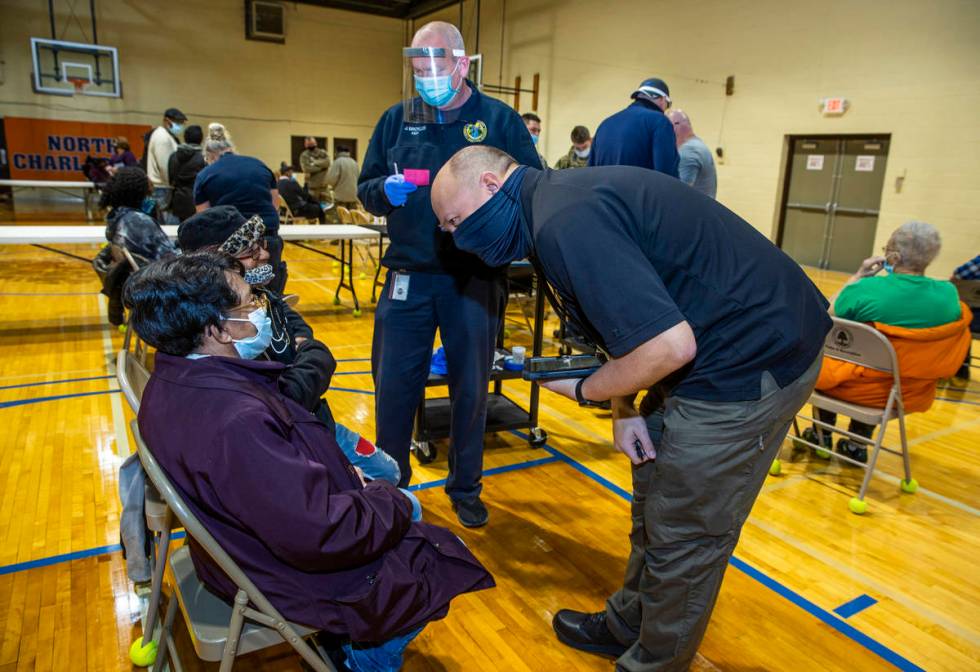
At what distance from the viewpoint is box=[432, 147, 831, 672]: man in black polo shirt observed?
121 centimetres

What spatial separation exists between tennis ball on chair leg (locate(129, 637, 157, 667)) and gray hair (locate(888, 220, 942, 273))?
126 inches

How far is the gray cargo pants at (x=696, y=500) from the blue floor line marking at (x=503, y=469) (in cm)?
145

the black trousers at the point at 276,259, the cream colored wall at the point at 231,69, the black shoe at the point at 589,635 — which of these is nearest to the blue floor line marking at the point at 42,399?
the black trousers at the point at 276,259

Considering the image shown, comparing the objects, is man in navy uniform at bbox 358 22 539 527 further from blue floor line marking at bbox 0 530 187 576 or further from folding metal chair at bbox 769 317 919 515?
folding metal chair at bbox 769 317 919 515

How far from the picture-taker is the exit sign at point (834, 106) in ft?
26.7

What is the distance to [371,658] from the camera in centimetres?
156

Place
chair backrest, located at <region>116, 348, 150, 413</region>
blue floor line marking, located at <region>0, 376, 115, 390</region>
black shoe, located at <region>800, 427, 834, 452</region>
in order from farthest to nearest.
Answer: blue floor line marking, located at <region>0, 376, 115, 390</region> → black shoe, located at <region>800, 427, 834, 452</region> → chair backrest, located at <region>116, 348, 150, 413</region>

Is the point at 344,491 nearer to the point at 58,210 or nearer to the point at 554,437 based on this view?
the point at 554,437

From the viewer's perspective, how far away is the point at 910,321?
2.90 m

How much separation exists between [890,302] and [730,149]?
749cm

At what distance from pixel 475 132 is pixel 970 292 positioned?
14.3 feet

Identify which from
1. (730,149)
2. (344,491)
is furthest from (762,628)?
(730,149)

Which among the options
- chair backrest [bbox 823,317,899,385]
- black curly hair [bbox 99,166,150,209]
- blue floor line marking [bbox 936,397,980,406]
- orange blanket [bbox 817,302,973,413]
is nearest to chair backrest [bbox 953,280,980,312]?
blue floor line marking [bbox 936,397,980,406]

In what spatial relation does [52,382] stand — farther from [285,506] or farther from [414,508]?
[285,506]
